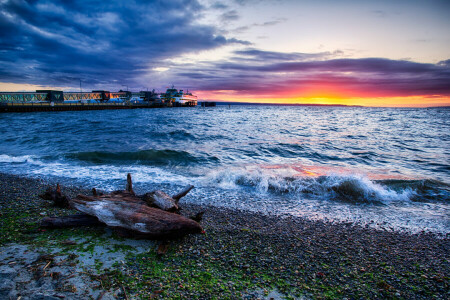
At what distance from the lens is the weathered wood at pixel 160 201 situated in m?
5.18

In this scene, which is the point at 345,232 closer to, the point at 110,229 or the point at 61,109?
the point at 110,229

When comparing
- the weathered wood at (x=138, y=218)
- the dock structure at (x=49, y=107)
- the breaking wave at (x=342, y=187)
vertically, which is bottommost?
the breaking wave at (x=342, y=187)

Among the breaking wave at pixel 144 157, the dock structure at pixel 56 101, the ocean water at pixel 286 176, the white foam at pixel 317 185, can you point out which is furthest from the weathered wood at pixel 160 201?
the dock structure at pixel 56 101

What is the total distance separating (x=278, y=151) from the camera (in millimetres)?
17953

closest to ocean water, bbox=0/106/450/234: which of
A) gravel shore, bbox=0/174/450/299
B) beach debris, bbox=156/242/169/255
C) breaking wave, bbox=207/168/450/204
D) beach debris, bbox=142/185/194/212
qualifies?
breaking wave, bbox=207/168/450/204

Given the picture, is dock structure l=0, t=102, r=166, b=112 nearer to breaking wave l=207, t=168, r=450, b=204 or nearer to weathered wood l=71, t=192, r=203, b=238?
breaking wave l=207, t=168, r=450, b=204

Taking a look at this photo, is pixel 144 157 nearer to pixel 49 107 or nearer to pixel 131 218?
pixel 131 218

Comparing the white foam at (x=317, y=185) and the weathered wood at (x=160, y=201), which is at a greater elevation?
the weathered wood at (x=160, y=201)

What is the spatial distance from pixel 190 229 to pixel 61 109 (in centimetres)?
9423

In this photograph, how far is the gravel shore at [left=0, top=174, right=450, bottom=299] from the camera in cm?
323

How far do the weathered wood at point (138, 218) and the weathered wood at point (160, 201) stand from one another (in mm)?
447

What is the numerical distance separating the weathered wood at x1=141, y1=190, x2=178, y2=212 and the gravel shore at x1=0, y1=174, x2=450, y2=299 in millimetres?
846

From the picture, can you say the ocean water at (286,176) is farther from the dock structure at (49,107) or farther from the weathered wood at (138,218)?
the dock structure at (49,107)

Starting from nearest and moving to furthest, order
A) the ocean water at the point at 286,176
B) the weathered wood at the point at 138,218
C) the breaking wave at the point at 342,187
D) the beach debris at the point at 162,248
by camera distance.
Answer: the beach debris at the point at 162,248 < the weathered wood at the point at 138,218 < the ocean water at the point at 286,176 < the breaking wave at the point at 342,187
